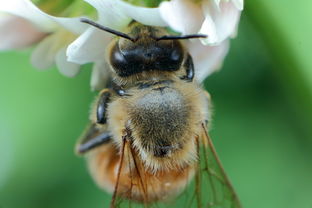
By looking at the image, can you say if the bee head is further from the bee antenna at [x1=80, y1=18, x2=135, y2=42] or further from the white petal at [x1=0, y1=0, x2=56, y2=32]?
the white petal at [x1=0, y1=0, x2=56, y2=32]

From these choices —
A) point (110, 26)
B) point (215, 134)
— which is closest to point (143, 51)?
point (110, 26)

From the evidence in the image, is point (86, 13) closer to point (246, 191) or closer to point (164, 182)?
point (164, 182)

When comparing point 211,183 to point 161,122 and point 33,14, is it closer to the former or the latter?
point 161,122

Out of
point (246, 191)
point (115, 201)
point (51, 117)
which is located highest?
point (51, 117)

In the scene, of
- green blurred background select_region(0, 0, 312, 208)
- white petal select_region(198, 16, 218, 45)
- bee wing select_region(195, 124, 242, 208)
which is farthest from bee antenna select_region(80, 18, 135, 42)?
green blurred background select_region(0, 0, 312, 208)

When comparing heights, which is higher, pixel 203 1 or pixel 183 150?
pixel 203 1

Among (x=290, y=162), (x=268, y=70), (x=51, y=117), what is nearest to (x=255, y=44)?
(x=268, y=70)
